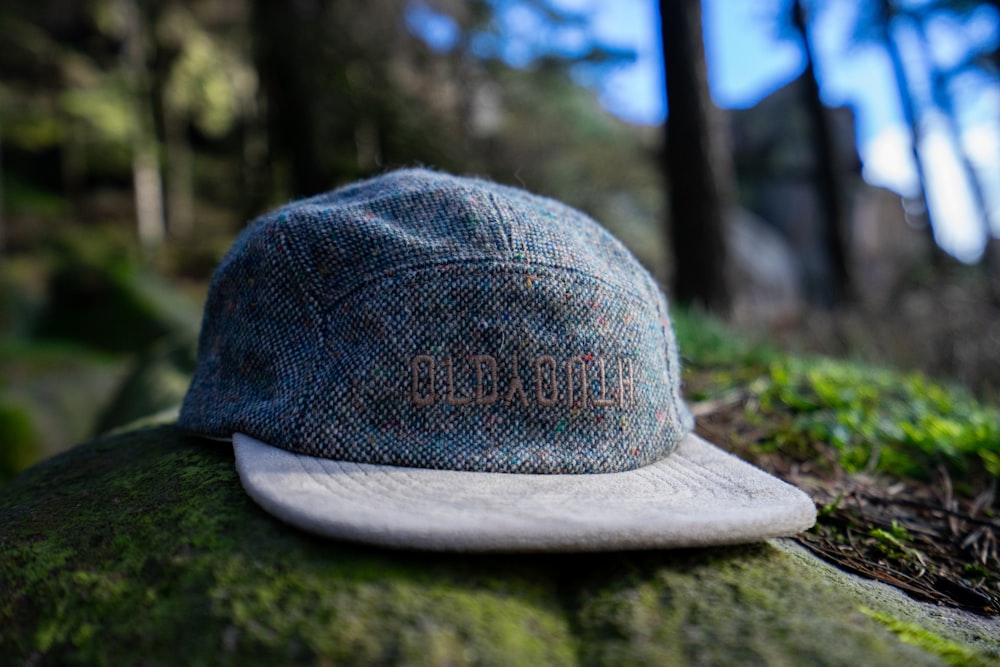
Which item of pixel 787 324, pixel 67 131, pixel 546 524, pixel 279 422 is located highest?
pixel 67 131

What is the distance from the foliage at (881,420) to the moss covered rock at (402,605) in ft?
2.90

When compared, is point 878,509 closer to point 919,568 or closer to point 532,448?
point 919,568

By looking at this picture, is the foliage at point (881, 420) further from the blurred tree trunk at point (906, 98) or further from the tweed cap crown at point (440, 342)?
the blurred tree trunk at point (906, 98)

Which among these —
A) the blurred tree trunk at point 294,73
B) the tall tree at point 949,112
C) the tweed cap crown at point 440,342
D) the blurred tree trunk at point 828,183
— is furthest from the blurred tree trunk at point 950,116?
the tweed cap crown at point 440,342

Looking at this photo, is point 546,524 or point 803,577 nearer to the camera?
point 546,524

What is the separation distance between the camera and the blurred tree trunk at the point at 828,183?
9.21m

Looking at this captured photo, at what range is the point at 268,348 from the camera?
145 cm

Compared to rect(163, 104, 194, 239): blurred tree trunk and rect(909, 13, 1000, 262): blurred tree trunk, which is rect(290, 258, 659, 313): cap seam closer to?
rect(909, 13, 1000, 262): blurred tree trunk

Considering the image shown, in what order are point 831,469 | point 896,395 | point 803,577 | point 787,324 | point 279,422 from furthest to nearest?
point 787,324 → point 896,395 → point 831,469 → point 279,422 → point 803,577

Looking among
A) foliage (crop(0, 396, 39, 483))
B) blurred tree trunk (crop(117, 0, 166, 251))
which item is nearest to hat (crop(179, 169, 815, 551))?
foliage (crop(0, 396, 39, 483))

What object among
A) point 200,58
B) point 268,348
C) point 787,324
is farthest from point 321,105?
point 200,58

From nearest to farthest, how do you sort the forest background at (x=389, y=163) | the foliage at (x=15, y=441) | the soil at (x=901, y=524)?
the soil at (x=901, y=524), the foliage at (x=15, y=441), the forest background at (x=389, y=163)

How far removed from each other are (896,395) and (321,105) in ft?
16.6

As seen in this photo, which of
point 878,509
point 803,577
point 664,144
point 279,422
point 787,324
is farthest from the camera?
point 787,324
